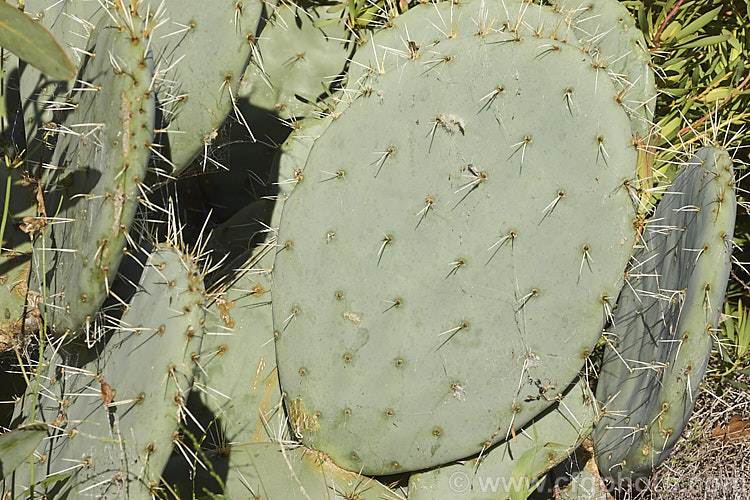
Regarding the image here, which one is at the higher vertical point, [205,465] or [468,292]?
[468,292]

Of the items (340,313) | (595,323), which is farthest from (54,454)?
(595,323)

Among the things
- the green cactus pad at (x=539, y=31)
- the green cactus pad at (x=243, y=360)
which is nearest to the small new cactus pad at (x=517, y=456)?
the green cactus pad at (x=243, y=360)

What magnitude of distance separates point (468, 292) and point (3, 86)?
3.66 ft

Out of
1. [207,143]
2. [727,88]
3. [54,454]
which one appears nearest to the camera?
[54,454]

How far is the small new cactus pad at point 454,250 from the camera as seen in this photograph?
1.38m

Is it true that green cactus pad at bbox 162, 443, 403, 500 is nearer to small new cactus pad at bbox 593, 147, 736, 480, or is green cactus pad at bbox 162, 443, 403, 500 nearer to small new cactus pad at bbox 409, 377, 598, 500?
small new cactus pad at bbox 409, 377, 598, 500

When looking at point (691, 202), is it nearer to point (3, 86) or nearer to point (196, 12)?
point (196, 12)

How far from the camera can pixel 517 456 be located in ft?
4.94

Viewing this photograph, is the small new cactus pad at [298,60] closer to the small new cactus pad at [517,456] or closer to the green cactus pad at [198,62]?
the green cactus pad at [198,62]

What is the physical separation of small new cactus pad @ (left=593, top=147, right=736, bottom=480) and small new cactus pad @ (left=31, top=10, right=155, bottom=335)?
3.27ft

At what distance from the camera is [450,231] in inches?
55.8

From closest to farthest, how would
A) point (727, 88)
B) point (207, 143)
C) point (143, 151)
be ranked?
point (143, 151) < point (207, 143) < point (727, 88)

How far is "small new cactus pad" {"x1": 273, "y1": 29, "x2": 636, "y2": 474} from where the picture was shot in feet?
4.51

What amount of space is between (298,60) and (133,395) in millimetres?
1115
